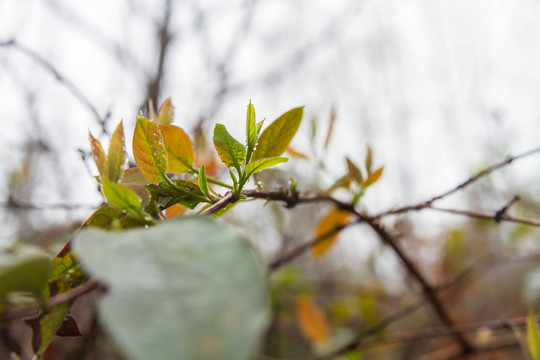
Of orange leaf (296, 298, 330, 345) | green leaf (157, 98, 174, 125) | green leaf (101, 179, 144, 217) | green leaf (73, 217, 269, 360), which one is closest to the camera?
green leaf (73, 217, 269, 360)

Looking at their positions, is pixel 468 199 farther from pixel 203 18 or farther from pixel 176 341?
pixel 176 341

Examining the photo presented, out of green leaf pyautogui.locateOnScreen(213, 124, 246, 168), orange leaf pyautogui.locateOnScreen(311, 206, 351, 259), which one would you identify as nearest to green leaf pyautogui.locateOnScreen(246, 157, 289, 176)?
green leaf pyautogui.locateOnScreen(213, 124, 246, 168)

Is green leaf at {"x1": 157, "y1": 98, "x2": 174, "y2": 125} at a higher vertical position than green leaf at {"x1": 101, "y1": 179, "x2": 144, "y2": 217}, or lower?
higher

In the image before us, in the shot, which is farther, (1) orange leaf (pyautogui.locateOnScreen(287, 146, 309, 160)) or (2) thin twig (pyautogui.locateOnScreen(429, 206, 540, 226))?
(1) orange leaf (pyautogui.locateOnScreen(287, 146, 309, 160))

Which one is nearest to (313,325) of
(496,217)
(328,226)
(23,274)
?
(328,226)

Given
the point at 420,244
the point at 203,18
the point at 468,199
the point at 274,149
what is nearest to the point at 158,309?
the point at 274,149

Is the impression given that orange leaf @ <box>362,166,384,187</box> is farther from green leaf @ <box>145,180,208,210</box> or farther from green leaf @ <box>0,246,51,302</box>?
green leaf @ <box>0,246,51,302</box>

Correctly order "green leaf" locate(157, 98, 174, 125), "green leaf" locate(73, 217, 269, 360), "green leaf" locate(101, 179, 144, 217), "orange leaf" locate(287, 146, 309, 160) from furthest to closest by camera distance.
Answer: "orange leaf" locate(287, 146, 309, 160) < "green leaf" locate(157, 98, 174, 125) < "green leaf" locate(101, 179, 144, 217) < "green leaf" locate(73, 217, 269, 360)
